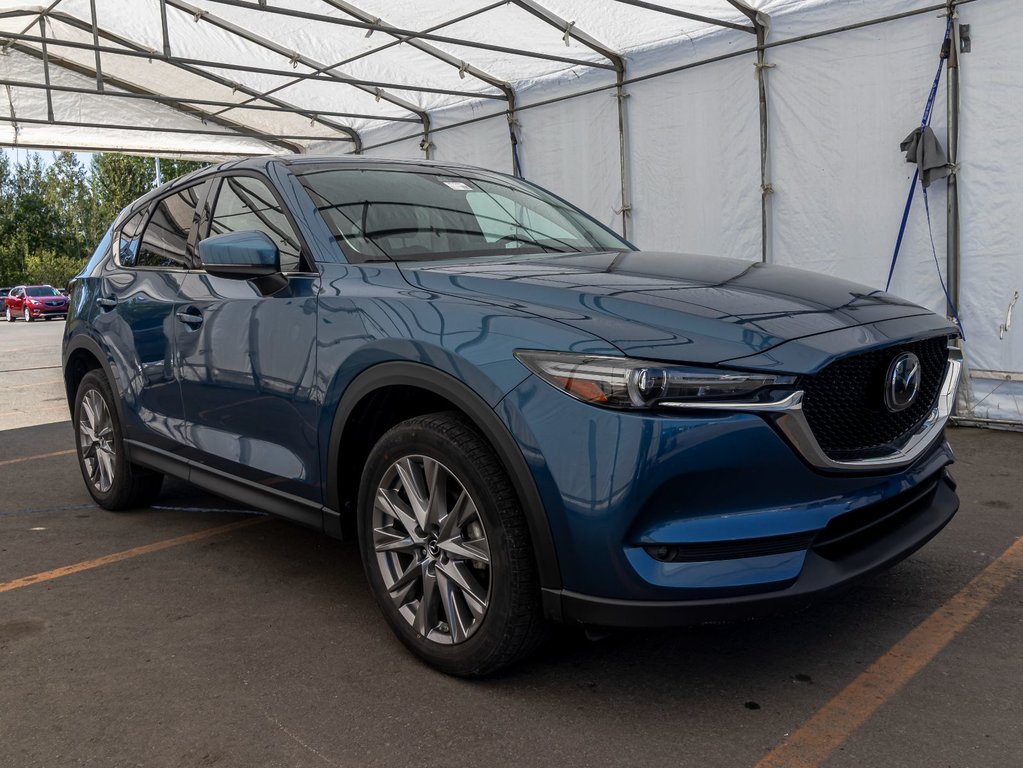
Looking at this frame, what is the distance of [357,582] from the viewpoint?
368 centimetres

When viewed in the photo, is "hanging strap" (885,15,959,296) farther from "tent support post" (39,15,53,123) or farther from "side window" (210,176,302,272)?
"tent support post" (39,15,53,123)

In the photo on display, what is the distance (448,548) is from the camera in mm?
2678

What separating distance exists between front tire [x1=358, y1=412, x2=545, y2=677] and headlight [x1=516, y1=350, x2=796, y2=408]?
40 cm

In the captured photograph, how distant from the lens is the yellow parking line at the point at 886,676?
231 cm

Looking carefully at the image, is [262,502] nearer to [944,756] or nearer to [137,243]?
[137,243]

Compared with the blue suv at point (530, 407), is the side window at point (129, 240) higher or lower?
higher

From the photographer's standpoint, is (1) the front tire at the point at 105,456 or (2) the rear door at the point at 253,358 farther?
(1) the front tire at the point at 105,456

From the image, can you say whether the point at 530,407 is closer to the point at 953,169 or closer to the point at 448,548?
the point at 448,548

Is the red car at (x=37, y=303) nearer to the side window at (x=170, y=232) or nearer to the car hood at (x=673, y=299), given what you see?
the side window at (x=170, y=232)

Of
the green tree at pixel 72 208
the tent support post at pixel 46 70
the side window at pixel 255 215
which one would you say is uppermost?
the green tree at pixel 72 208

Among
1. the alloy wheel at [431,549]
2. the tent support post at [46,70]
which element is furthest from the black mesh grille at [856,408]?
the tent support post at [46,70]

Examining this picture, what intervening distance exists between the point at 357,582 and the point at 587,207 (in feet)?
22.8

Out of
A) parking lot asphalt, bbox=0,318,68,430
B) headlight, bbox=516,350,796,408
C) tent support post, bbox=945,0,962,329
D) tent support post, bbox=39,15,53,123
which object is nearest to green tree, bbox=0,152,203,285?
parking lot asphalt, bbox=0,318,68,430

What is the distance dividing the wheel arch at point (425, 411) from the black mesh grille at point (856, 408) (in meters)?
0.75
